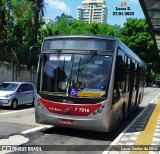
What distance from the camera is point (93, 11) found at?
152625 mm

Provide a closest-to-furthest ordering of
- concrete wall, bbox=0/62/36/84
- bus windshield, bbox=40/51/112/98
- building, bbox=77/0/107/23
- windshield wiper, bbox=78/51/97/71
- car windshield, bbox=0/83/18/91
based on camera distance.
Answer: bus windshield, bbox=40/51/112/98 < windshield wiper, bbox=78/51/97/71 < car windshield, bbox=0/83/18/91 < concrete wall, bbox=0/62/36/84 < building, bbox=77/0/107/23

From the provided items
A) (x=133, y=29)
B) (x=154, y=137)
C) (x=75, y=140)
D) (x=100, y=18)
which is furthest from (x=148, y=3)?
(x=100, y=18)

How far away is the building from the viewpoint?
15012 centimetres

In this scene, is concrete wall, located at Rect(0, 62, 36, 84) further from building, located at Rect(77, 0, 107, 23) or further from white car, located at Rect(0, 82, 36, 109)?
building, located at Rect(77, 0, 107, 23)

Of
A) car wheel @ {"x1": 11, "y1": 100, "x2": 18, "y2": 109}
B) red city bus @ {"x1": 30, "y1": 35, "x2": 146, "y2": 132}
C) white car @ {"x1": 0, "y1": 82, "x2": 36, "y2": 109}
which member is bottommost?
car wheel @ {"x1": 11, "y1": 100, "x2": 18, "y2": 109}

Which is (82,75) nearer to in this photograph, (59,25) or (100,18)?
(59,25)

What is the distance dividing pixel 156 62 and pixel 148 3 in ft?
213

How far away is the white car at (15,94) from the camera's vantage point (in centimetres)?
1788

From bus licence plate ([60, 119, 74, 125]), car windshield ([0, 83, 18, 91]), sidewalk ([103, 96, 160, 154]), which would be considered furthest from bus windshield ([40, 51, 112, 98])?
car windshield ([0, 83, 18, 91])

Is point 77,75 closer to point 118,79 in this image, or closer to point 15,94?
point 118,79

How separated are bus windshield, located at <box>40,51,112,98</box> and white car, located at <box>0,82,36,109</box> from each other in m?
7.88

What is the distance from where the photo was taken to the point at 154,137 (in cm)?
1077

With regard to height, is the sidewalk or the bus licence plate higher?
the bus licence plate

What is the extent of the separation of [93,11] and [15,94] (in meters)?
138
